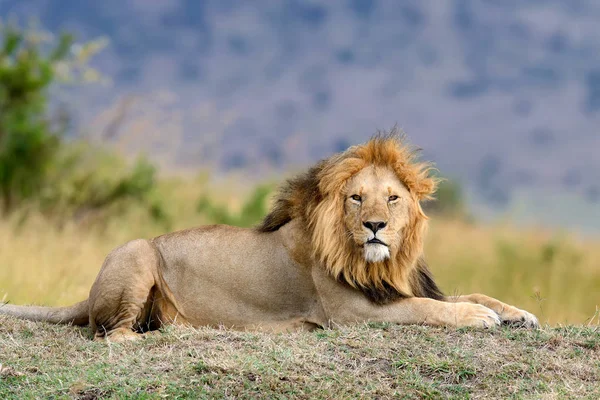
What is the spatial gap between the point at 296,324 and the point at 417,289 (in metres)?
0.73

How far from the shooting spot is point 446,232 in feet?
45.1

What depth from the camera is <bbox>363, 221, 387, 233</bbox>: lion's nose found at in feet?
16.2

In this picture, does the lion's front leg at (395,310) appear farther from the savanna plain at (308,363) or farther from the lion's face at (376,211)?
the lion's face at (376,211)

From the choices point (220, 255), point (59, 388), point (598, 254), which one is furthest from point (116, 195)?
point (59, 388)

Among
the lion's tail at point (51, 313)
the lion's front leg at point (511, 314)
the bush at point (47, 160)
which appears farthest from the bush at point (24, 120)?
the lion's front leg at point (511, 314)

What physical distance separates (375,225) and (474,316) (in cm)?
72

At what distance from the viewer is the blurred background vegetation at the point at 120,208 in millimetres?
11250

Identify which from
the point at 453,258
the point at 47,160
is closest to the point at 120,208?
the point at 47,160

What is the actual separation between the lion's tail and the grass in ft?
2.60

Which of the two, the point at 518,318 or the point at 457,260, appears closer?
the point at 518,318

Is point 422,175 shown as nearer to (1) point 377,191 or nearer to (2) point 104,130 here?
(1) point 377,191

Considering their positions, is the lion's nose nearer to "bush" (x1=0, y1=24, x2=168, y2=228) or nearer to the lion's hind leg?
the lion's hind leg

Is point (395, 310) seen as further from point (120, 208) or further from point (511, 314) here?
point (120, 208)

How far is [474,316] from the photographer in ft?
16.3
